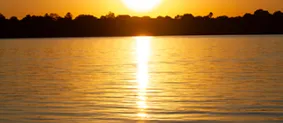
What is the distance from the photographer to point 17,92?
91.3ft

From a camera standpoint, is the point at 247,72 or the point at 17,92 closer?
the point at 17,92

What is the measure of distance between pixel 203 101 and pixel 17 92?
26.0 feet

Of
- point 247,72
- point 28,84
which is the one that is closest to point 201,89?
point 28,84

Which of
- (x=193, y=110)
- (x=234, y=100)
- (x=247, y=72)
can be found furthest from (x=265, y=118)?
(x=247, y=72)

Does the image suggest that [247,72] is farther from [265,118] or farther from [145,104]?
[265,118]

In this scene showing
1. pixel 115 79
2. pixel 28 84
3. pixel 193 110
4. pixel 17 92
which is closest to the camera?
pixel 193 110

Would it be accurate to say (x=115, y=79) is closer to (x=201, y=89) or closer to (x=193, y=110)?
(x=201, y=89)

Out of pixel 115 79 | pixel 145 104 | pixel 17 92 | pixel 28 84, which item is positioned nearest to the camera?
pixel 145 104

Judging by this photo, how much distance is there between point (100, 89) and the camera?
2880 cm

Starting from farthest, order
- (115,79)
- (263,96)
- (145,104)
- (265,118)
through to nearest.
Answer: (115,79)
(263,96)
(145,104)
(265,118)

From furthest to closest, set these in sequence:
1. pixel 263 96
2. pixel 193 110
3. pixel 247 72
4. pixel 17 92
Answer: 1. pixel 247 72
2. pixel 17 92
3. pixel 263 96
4. pixel 193 110

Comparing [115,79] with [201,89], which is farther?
[115,79]

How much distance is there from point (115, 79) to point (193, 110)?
13419mm

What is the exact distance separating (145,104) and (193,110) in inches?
89.8
